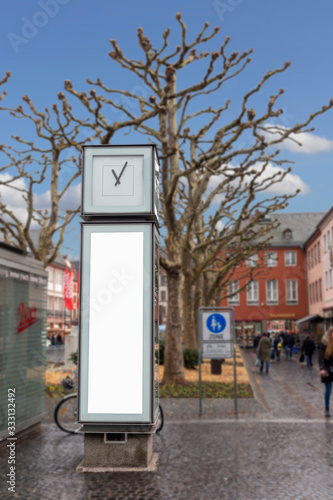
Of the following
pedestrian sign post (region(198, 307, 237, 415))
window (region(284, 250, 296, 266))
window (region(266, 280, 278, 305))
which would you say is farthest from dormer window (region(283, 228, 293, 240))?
pedestrian sign post (region(198, 307, 237, 415))

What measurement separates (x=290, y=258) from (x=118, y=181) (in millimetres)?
72570

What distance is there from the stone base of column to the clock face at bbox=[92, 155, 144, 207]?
2872 mm

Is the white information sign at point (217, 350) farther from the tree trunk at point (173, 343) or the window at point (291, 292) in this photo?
the window at point (291, 292)

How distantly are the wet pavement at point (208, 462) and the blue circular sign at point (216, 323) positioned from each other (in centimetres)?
177

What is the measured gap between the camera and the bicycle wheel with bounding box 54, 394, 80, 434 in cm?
1023

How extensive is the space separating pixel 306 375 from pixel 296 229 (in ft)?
191

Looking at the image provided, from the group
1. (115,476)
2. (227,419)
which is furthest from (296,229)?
(115,476)

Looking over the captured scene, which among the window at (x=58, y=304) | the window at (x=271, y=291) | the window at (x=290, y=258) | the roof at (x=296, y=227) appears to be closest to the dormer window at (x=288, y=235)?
the roof at (x=296, y=227)

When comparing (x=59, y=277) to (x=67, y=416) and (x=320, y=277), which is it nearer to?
(x=320, y=277)

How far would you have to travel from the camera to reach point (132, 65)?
17.0 metres

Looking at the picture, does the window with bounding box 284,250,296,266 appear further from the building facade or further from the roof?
the building facade

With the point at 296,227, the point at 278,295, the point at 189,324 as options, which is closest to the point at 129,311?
the point at 189,324

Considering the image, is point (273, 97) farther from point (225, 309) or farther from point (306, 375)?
point (306, 375)

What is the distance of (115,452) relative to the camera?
7.66m
